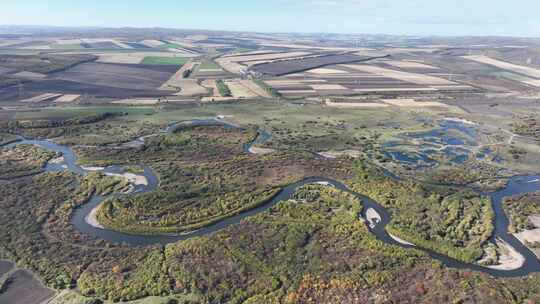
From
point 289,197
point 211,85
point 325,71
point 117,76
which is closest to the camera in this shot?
point 289,197

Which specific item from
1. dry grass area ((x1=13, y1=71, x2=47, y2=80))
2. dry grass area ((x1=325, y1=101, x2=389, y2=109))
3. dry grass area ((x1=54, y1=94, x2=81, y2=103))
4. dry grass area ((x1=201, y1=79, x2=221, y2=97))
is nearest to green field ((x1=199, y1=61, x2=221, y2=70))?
dry grass area ((x1=201, y1=79, x2=221, y2=97))

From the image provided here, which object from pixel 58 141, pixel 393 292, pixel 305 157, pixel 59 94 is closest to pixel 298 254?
pixel 393 292

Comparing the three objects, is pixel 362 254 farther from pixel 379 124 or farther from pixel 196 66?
pixel 196 66

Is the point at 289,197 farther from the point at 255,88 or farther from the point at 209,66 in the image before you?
the point at 209,66

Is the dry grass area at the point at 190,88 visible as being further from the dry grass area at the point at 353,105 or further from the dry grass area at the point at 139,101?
the dry grass area at the point at 353,105

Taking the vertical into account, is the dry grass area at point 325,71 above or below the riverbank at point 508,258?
above

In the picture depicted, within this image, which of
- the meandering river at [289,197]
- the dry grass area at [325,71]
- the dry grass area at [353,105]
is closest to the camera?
the meandering river at [289,197]

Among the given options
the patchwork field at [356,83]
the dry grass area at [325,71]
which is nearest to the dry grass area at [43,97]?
the patchwork field at [356,83]

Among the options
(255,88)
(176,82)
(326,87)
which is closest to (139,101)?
(176,82)

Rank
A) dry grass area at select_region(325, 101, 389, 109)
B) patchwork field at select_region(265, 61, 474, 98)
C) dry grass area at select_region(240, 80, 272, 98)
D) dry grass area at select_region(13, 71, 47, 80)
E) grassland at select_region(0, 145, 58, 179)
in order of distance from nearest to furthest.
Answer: grassland at select_region(0, 145, 58, 179)
dry grass area at select_region(325, 101, 389, 109)
dry grass area at select_region(240, 80, 272, 98)
patchwork field at select_region(265, 61, 474, 98)
dry grass area at select_region(13, 71, 47, 80)

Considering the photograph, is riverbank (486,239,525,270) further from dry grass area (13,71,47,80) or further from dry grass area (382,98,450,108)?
dry grass area (13,71,47,80)

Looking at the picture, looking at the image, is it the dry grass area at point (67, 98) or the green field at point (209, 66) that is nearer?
the dry grass area at point (67, 98)

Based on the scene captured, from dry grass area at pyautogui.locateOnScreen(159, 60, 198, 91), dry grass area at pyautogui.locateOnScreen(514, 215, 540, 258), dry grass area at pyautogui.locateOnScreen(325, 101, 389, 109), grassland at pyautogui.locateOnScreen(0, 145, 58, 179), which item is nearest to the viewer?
dry grass area at pyautogui.locateOnScreen(514, 215, 540, 258)
